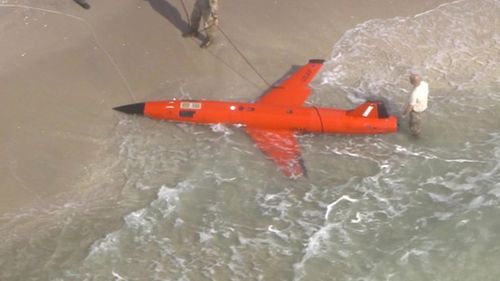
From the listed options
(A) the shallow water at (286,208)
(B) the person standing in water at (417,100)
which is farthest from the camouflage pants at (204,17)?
(B) the person standing in water at (417,100)

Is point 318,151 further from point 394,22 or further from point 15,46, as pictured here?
point 15,46

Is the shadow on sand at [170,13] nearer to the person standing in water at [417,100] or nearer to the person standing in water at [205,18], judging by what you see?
the person standing in water at [205,18]

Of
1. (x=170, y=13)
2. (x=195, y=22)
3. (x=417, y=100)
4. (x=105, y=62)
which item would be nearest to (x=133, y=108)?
(x=105, y=62)

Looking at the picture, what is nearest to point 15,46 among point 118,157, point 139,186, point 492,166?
point 118,157

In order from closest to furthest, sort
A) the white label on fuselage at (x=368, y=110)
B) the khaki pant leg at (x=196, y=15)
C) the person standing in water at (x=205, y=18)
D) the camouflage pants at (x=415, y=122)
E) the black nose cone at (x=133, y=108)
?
the camouflage pants at (x=415, y=122), the white label on fuselage at (x=368, y=110), the black nose cone at (x=133, y=108), the person standing in water at (x=205, y=18), the khaki pant leg at (x=196, y=15)

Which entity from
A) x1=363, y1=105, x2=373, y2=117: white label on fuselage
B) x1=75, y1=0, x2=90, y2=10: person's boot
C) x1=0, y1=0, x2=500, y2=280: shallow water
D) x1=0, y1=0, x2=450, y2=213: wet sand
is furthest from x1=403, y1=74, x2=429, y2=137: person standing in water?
x1=75, y1=0, x2=90, y2=10: person's boot

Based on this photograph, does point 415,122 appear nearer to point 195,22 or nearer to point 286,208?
point 286,208
